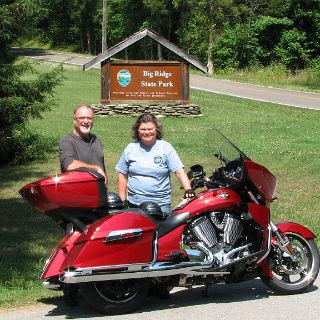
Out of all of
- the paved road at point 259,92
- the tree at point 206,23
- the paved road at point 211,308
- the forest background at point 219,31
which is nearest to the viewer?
the paved road at point 211,308

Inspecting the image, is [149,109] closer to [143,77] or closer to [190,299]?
[143,77]

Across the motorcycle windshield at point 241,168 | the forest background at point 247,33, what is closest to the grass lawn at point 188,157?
the motorcycle windshield at point 241,168

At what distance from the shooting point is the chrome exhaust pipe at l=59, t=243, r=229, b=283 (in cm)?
546

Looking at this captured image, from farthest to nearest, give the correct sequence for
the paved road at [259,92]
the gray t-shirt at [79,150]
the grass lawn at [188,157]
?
1. the paved road at [259,92]
2. the grass lawn at [188,157]
3. the gray t-shirt at [79,150]

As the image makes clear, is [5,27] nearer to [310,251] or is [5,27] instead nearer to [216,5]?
[310,251]

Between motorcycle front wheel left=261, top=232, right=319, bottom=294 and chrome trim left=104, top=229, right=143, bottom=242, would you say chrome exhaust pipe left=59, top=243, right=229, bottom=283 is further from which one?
motorcycle front wheel left=261, top=232, right=319, bottom=294

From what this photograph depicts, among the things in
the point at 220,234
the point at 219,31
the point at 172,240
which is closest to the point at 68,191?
the point at 172,240

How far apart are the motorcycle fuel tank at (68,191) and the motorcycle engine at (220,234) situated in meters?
0.92

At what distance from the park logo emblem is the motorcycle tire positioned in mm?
18924

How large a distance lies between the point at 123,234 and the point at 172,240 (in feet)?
1.54

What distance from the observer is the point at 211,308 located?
6.00 m

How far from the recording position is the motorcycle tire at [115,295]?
5637 mm

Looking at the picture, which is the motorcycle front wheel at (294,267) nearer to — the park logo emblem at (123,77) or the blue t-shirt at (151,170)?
the blue t-shirt at (151,170)

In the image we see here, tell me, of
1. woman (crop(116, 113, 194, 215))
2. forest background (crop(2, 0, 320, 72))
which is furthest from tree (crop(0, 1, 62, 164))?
forest background (crop(2, 0, 320, 72))
